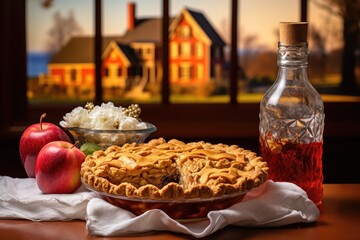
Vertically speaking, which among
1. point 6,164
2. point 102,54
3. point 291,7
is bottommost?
point 6,164

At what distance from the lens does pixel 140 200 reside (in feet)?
4.27

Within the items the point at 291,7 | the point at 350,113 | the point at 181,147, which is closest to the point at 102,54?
the point at 291,7

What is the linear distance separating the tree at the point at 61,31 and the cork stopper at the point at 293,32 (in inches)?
82.0

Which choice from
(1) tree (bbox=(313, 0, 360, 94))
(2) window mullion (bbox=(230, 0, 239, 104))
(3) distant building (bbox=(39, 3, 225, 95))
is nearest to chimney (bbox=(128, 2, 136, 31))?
(3) distant building (bbox=(39, 3, 225, 95))

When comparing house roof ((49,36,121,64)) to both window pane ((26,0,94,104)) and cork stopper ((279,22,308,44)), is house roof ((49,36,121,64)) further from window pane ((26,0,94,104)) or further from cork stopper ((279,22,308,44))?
cork stopper ((279,22,308,44))

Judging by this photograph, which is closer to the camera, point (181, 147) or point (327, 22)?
point (181, 147)

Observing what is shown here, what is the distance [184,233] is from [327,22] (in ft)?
7.81

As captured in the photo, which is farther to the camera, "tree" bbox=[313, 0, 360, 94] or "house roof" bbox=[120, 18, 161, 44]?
"tree" bbox=[313, 0, 360, 94]

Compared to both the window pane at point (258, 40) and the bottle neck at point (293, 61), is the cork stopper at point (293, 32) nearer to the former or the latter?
the bottle neck at point (293, 61)

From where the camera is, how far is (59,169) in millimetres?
1479

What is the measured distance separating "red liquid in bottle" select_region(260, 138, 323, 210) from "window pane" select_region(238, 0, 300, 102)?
1.95 metres

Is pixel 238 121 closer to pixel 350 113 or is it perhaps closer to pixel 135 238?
pixel 350 113

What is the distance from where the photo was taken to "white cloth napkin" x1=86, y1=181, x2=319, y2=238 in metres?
1.29

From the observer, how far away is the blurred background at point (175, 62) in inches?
132
